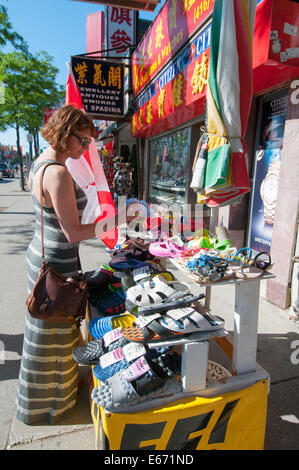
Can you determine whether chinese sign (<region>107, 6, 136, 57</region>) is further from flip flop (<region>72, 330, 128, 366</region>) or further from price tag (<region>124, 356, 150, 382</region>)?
price tag (<region>124, 356, 150, 382</region>)

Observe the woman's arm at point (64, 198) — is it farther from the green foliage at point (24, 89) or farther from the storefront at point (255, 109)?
the green foliage at point (24, 89)

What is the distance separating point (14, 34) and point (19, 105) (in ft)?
22.3

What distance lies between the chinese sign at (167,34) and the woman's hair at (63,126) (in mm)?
3272

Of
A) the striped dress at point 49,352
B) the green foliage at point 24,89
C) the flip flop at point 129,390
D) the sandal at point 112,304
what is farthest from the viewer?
the green foliage at point 24,89

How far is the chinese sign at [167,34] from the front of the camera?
168 inches

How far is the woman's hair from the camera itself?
5.15 ft

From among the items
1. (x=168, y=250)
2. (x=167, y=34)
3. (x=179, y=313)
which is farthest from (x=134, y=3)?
(x=179, y=313)

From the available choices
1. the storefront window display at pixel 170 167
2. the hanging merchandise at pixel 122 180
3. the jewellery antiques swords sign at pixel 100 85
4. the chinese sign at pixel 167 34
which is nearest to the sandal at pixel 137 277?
the chinese sign at pixel 167 34

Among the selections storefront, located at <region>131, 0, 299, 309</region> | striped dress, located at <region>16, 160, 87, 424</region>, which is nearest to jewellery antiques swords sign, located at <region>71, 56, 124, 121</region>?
storefront, located at <region>131, 0, 299, 309</region>

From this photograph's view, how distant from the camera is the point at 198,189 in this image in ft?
6.86

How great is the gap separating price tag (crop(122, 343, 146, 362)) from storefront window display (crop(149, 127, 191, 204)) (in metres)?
4.90

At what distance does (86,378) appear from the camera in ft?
7.55

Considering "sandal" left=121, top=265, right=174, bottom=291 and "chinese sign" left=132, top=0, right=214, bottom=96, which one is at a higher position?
"chinese sign" left=132, top=0, right=214, bottom=96
